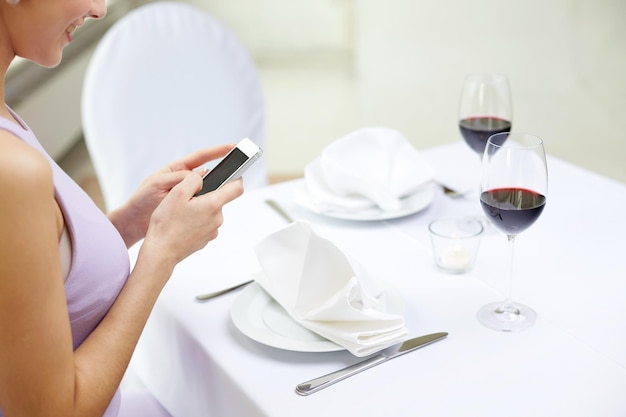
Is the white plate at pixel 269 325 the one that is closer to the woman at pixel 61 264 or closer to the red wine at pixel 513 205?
the woman at pixel 61 264

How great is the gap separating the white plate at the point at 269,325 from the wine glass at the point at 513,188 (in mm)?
236

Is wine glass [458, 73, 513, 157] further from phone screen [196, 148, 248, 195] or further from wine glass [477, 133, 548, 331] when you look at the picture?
phone screen [196, 148, 248, 195]

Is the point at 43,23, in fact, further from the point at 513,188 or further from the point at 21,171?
the point at 513,188

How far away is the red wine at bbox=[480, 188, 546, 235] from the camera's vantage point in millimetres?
1000

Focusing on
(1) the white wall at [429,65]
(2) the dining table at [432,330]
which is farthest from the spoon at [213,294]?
(1) the white wall at [429,65]

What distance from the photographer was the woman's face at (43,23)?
2.86ft

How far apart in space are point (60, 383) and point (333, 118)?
366 cm

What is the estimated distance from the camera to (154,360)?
1166mm

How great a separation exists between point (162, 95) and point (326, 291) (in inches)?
48.0

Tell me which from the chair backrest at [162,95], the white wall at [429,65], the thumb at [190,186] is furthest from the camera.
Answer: the white wall at [429,65]

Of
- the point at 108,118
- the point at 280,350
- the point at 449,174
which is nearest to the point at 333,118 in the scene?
the point at 108,118

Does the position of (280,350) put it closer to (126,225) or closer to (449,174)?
(126,225)

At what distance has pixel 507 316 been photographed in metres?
1.03

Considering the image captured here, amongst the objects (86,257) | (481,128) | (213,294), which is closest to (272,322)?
(213,294)
